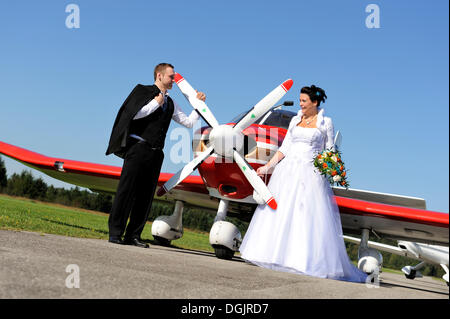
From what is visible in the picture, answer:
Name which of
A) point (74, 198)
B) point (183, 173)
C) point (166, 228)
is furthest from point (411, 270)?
point (74, 198)

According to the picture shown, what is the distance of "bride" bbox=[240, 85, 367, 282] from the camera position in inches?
212

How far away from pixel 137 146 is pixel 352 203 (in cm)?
463

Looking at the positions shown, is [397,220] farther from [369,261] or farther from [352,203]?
[369,261]

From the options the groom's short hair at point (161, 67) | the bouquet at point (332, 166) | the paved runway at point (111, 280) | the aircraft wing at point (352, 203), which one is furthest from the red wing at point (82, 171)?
the paved runway at point (111, 280)

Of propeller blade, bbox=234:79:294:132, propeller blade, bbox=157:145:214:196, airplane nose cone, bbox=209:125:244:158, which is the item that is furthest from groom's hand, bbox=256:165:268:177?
propeller blade, bbox=157:145:214:196

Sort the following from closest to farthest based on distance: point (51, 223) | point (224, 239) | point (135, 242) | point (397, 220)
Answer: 1. point (135, 242)
2. point (224, 239)
3. point (397, 220)
4. point (51, 223)

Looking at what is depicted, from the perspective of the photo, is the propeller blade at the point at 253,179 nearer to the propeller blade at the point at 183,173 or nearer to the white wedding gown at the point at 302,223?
the white wedding gown at the point at 302,223

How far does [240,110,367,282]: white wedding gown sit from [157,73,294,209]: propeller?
25 centimetres

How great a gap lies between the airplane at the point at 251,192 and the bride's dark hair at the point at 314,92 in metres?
1.02

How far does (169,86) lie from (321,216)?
2.92 metres

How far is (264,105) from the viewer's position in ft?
23.8

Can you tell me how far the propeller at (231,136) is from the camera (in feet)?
21.6
